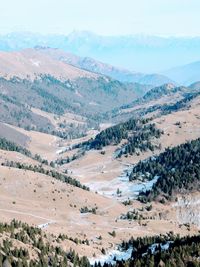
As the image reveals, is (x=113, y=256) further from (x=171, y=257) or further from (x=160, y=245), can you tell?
(x=171, y=257)

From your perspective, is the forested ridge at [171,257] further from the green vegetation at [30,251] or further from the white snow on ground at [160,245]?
the green vegetation at [30,251]

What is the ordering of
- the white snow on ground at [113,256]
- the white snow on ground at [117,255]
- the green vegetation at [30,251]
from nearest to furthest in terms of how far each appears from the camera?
1. the green vegetation at [30,251]
2. the white snow on ground at [117,255]
3. the white snow on ground at [113,256]

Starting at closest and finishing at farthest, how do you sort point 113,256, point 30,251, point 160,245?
point 30,251, point 160,245, point 113,256

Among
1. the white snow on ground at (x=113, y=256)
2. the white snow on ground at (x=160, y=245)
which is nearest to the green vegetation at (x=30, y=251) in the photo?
the white snow on ground at (x=113, y=256)

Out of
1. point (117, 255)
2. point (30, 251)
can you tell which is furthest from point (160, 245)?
point (30, 251)

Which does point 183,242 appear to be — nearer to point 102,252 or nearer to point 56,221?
point 102,252

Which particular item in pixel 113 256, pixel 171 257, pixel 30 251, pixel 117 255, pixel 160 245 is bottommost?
pixel 113 256

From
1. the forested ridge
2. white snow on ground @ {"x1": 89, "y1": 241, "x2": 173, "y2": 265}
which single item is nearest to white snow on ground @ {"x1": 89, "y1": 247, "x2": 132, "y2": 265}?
white snow on ground @ {"x1": 89, "y1": 241, "x2": 173, "y2": 265}

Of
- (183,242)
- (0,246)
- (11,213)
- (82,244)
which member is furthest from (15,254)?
(11,213)
